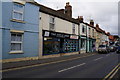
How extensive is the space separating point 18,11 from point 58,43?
8.80 metres

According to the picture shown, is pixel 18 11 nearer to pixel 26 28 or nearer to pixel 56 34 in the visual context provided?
pixel 26 28

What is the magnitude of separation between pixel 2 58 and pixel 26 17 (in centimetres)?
532

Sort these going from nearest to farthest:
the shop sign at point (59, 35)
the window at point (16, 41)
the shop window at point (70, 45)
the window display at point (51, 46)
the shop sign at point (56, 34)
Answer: the window at point (16, 41), the window display at point (51, 46), the shop sign at point (56, 34), the shop sign at point (59, 35), the shop window at point (70, 45)

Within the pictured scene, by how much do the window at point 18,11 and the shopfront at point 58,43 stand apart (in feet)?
13.6

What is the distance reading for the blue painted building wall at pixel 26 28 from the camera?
12195 millimetres

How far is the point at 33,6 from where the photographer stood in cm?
1529

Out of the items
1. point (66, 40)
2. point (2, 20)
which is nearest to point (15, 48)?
point (2, 20)

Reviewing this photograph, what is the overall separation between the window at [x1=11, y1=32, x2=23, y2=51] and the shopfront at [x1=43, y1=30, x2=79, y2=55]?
12.6 ft

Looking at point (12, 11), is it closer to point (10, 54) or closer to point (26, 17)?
point (26, 17)

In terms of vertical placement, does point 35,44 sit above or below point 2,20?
below

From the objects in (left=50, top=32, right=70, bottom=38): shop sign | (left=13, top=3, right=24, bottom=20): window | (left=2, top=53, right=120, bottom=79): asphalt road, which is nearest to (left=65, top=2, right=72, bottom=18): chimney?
(left=50, top=32, right=70, bottom=38): shop sign

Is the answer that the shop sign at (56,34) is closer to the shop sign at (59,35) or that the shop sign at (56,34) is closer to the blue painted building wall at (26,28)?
the shop sign at (59,35)

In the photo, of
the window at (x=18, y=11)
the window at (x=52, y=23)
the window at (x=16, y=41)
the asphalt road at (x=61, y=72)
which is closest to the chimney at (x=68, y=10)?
the window at (x=52, y=23)

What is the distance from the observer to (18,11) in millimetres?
13555
